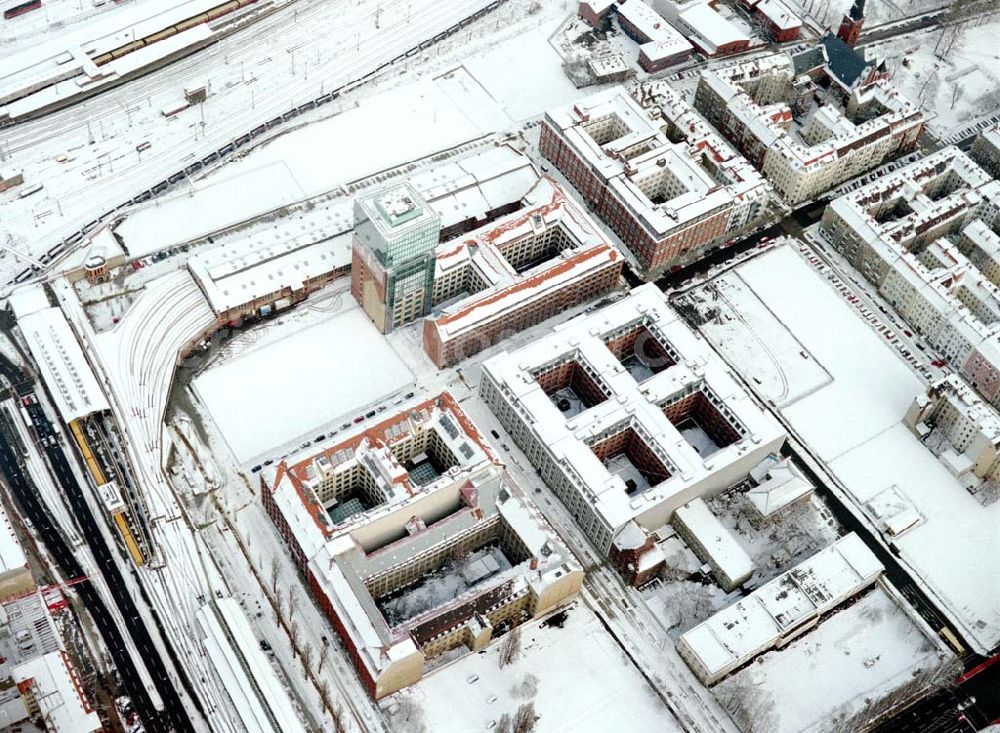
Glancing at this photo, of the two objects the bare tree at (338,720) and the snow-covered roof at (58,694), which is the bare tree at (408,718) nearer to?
the bare tree at (338,720)

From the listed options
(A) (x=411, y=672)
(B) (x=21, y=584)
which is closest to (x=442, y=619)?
(A) (x=411, y=672)

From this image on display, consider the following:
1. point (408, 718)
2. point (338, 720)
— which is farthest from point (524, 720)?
point (338, 720)

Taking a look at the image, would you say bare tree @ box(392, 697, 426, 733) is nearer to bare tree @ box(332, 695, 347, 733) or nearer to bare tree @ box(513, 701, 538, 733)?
bare tree @ box(513, 701, 538, 733)

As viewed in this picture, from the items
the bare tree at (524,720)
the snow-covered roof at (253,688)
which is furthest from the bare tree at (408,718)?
the snow-covered roof at (253,688)

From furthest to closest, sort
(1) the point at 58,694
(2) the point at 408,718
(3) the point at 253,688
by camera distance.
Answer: (2) the point at 408,718 → (3) the point at 253,688 → (1) the point at 58,694

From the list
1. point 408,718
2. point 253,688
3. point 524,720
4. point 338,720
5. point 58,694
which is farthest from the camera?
point 408,718

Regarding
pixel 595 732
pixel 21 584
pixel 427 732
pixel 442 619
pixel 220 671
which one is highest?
pixel 21 584

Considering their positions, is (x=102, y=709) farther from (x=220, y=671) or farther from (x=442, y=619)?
(x=442, y=619)

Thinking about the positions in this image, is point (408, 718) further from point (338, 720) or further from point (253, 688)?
point (253, 688)

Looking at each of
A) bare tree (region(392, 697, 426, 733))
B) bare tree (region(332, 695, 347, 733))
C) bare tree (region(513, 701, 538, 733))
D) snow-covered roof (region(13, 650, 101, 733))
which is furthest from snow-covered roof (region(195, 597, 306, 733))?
bare tree (region(513, 701, 538, 733))
